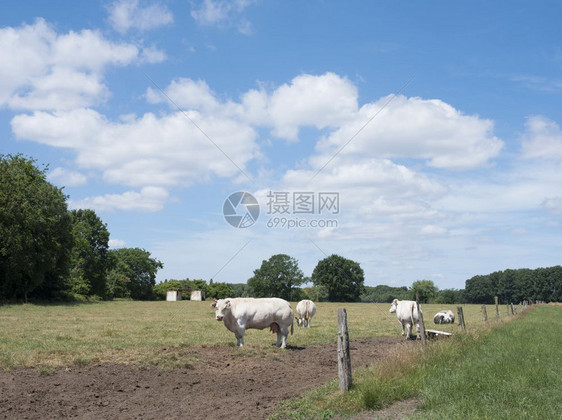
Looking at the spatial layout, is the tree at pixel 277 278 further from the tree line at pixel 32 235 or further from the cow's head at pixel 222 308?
the cow's head at pixel 222 308

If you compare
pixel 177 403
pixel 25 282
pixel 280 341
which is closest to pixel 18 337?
pixel 280 341

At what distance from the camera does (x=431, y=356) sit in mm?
12703

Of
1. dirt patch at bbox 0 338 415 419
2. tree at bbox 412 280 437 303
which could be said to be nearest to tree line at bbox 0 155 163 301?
dirt patch at bbox 0 338 415 419

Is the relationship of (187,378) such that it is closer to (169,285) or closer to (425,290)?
(169,285)

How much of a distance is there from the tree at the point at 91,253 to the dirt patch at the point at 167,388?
64.9 m

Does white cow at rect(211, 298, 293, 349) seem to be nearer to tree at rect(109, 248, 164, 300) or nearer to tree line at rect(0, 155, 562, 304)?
tree line at rect(0, 155, 562, 304)

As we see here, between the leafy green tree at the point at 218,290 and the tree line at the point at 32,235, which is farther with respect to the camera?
the leafy green tree at the point at 218,290

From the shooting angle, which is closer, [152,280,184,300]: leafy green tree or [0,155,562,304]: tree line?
[0,155,562,304]: tree line

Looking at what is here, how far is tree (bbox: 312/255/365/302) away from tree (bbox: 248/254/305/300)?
11865 millimetres

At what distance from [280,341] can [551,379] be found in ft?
32.0

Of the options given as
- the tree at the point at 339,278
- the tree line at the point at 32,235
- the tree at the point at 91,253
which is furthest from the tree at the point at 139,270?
the tree line at the point at 32,235

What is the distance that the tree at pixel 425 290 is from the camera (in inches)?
5354

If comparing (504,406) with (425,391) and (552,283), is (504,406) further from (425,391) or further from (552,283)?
(552,283)

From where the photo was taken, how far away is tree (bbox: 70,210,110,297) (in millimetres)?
76062
